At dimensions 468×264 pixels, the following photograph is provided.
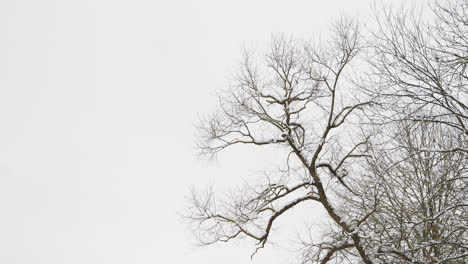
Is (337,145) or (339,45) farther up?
(339,45)

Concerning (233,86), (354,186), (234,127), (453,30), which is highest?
(233,86)

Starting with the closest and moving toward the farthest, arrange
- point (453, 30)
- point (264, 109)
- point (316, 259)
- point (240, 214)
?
point (453, 30)
point (316, 259)
point (240, 214)
point (264, 109)

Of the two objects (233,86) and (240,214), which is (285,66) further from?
(240,214)

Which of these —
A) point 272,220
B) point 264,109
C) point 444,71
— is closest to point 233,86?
Answer: point 264,109

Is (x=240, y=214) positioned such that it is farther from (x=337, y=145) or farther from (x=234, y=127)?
(x=337, y=145)

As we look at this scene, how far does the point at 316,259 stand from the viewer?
9.29 m

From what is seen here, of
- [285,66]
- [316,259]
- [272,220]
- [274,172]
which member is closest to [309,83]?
[285,66]

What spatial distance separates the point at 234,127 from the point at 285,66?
7.35ft

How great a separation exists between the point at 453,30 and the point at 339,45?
195 inches

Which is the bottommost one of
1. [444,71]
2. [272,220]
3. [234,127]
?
[444,71]

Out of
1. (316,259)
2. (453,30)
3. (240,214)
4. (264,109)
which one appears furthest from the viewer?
(264,109)

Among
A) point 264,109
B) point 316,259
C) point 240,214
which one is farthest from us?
point 264,109

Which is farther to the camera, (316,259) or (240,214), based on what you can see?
(240,214)

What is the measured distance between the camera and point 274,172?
10477 millimetres
